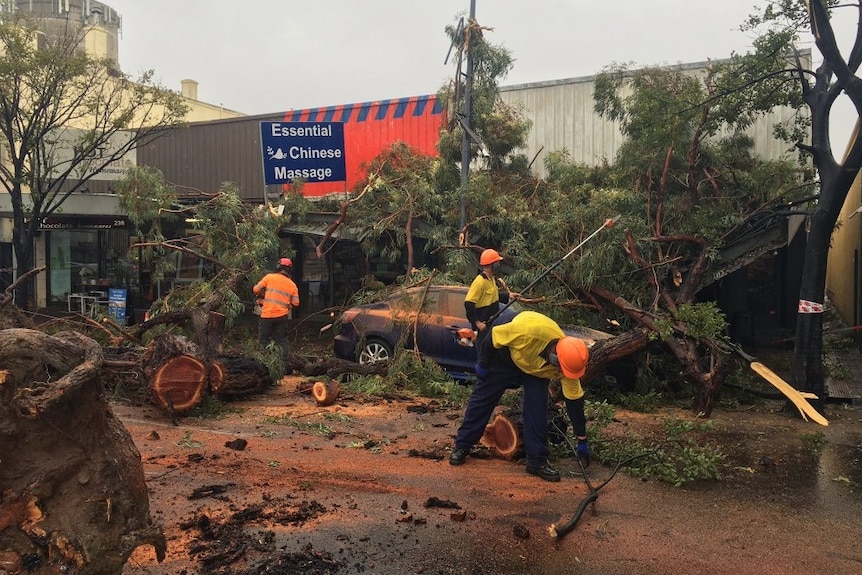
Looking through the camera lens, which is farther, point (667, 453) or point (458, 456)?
point (667, 453)

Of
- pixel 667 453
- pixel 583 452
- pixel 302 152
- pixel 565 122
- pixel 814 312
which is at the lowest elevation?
pixel 667 453

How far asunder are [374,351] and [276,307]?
1457mm

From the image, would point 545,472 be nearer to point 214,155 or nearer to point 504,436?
point 504,436

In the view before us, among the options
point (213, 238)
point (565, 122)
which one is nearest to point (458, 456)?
point (213, 238)

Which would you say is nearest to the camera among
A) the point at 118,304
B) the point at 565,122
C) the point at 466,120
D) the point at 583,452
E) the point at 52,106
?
the point at 583,452

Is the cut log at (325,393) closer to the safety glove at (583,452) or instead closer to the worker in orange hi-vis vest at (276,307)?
the worker in orange hi-vis vest at (276,307)

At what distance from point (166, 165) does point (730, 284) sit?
14.0 m

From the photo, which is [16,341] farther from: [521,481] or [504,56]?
[504,56]

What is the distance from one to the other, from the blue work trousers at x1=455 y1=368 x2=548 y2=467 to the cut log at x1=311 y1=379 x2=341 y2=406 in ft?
7.91

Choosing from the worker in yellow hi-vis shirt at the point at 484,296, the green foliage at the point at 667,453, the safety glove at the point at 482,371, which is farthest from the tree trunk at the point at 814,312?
the safety glove at the point at 482,371

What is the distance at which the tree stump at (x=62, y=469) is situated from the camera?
114 inches

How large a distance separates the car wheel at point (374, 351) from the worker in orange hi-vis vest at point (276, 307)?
3.42ft

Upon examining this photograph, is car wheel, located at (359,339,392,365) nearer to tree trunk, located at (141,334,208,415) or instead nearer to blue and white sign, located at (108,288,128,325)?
tree trunk, located at (141,334,208,415)

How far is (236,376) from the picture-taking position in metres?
7.61
